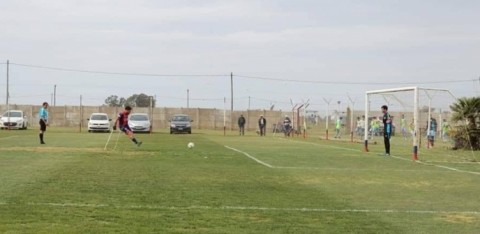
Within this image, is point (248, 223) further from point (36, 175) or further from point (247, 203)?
point (36, 175)

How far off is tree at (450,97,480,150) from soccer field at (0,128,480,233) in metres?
13.3

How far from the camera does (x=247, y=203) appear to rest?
33.9 feet

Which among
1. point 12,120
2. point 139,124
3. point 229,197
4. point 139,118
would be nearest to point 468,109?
point 229,197

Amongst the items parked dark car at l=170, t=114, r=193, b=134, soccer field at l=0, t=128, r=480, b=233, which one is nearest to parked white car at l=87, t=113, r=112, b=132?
parked dark car at l=170, t=114, r=193, b=134

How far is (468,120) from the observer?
31.2m

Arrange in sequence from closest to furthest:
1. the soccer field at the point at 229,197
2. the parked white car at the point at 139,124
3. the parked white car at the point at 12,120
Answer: the soccer field at the point at 229,197, the parked white car at the point at 139,124, the parked white car at the point at 12,120

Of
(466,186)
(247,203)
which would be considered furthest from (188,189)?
(466,186)

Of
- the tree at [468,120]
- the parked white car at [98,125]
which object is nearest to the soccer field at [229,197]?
the tree at [468,120]

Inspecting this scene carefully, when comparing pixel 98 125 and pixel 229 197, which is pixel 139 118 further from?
pixel 229 197

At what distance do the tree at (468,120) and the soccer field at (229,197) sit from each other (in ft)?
43.5

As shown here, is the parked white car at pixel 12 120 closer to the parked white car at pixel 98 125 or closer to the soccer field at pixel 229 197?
the parked white car at pixel 98 125

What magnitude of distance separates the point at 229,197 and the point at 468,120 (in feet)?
75.9

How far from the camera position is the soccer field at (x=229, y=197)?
8.36 m

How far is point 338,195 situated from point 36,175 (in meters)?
6.29
